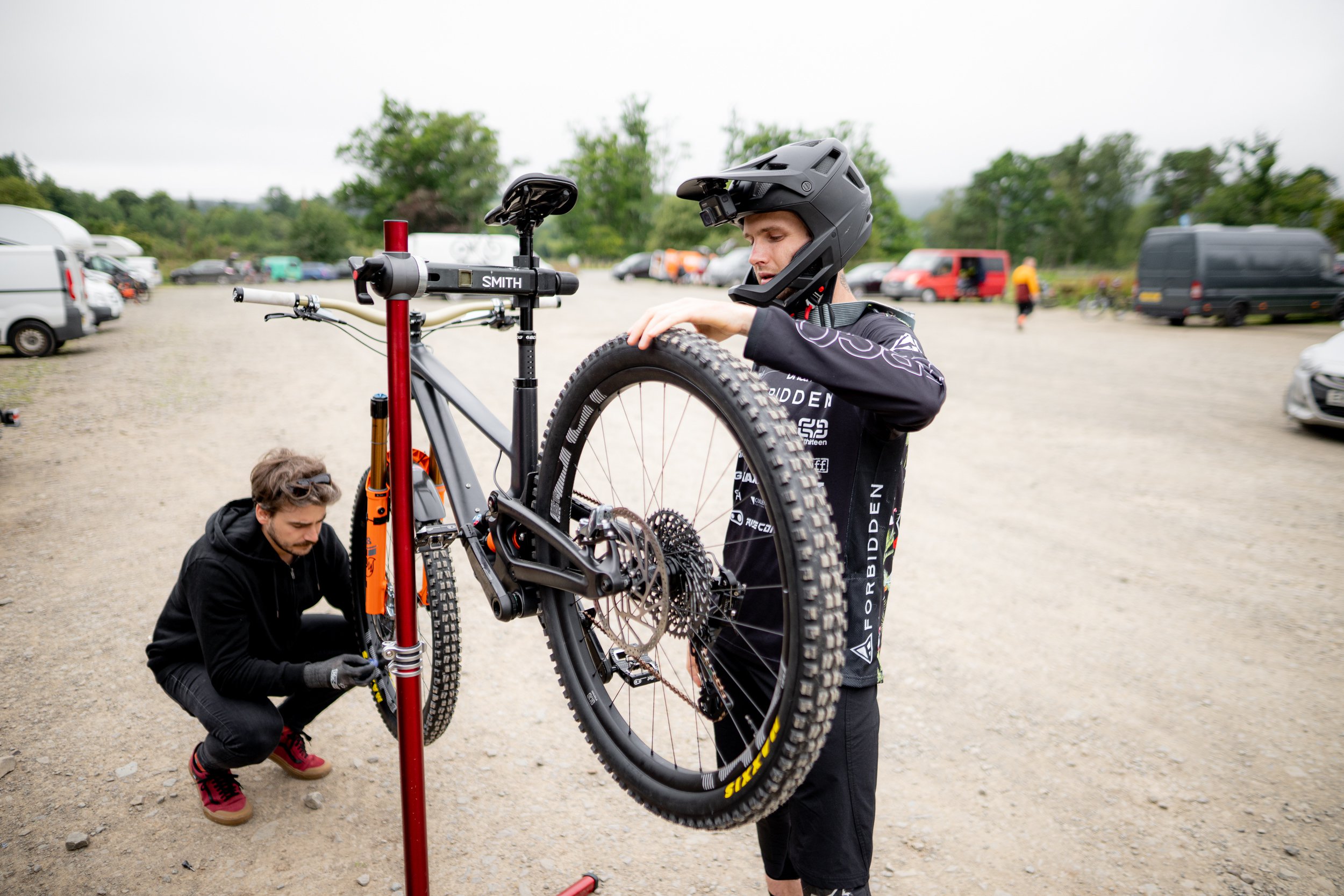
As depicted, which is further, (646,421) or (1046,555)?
(646,421)

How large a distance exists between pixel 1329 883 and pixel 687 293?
26294 mm

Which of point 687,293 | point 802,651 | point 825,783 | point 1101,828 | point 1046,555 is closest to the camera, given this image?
point 802,651

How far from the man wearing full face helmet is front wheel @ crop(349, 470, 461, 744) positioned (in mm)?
1241

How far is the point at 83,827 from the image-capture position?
276 centimetres

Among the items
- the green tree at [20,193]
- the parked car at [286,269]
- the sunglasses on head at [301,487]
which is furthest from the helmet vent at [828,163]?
the parked car at [286,269]

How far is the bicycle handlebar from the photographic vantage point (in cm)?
257

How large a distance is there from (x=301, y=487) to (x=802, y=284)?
205cm

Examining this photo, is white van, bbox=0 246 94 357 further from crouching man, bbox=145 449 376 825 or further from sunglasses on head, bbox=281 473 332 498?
sunglasses on head, bbox=281 473 332 498

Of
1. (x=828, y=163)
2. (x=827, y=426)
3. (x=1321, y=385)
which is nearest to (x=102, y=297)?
(x=828, y=163)

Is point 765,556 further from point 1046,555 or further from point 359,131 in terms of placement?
point 359,131

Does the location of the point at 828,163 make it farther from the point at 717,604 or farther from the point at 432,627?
the point at 432,627

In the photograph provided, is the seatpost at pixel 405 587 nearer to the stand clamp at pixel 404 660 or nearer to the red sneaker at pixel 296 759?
the stand clamp at pixel 404 660

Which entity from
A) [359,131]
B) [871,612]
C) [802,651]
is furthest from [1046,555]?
[359,131]

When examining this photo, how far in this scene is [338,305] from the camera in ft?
9.41
